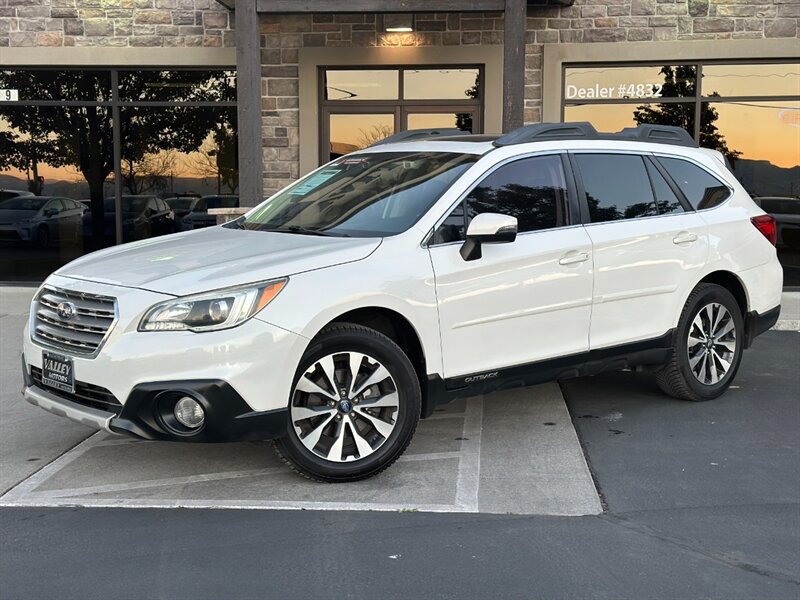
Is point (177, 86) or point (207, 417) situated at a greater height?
point (177, 86)

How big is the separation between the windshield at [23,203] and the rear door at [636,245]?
30.0 ft

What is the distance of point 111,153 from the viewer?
12.4 metres

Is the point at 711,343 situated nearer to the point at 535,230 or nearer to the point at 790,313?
the point at 535,230

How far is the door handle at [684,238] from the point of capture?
6214 mm

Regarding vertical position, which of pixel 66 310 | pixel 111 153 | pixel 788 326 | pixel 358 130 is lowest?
pixel 788 326

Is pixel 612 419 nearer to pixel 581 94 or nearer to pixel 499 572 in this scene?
pixel 499 572

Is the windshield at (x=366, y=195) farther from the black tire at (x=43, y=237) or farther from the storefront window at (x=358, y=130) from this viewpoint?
the black tire at (x=43, y=237)

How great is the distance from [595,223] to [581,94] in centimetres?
665

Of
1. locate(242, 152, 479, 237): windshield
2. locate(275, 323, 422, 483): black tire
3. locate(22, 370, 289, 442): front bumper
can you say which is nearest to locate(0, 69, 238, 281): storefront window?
locate(242, 152, 479, 237): windshield

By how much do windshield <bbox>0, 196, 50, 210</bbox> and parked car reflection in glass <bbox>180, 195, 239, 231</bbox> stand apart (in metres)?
2.03

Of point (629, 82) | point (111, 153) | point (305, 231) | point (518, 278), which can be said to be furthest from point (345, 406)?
point (111, 153)

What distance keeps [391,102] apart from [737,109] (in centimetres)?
456

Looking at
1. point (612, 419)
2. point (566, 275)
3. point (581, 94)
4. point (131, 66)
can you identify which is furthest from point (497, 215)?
point (131, 66)

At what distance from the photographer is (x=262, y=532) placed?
13.7 ft
